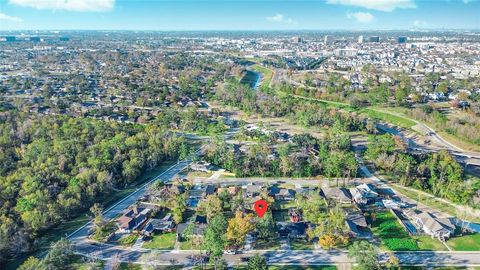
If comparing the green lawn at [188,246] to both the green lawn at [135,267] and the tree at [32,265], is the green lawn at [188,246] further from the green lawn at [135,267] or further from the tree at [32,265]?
the tree at [32,265]

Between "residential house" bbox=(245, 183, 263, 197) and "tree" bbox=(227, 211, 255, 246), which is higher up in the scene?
"tree" bbox=(227, 211, 255, 246)

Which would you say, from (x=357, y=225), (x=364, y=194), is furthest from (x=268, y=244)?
(x=364, y=194)

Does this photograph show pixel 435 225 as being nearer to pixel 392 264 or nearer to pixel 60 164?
pixel 392 264

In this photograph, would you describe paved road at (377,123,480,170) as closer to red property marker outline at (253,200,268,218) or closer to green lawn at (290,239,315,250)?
red property marker outline at (253,200,268,218)

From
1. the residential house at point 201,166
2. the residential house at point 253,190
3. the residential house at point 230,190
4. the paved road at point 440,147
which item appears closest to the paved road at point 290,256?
the residential house at point 230,190

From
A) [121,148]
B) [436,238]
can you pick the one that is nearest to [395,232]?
[436,238]

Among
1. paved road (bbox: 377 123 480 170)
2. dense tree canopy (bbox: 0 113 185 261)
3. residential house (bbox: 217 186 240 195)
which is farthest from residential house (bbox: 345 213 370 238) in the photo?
dense tree canopy (bbox: 0 113 185 261)
